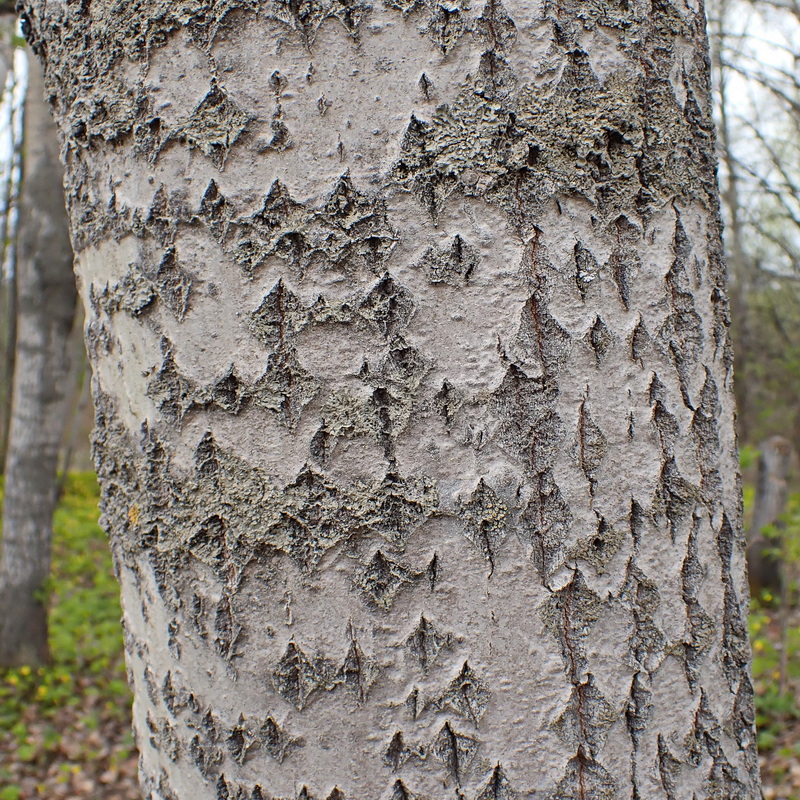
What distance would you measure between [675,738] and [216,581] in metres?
0.55

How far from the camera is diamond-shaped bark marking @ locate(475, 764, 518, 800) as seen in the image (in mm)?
705

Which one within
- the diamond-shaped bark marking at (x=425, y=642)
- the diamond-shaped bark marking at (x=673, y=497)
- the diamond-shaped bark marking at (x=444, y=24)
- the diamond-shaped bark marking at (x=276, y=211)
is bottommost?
the diamond-shaped bark marking at (x=425, y=642)

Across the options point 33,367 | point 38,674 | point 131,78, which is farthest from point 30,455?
point 131,78

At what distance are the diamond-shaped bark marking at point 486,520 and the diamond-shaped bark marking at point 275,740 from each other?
0.93 feet

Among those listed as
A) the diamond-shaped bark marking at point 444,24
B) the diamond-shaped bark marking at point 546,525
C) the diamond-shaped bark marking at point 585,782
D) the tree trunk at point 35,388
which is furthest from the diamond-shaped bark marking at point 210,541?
the tree trunk at point 35,388

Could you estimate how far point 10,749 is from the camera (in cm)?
446

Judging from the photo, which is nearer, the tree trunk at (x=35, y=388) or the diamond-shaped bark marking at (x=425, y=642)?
the diamond-shaped bark marking at (x=425, y=642)

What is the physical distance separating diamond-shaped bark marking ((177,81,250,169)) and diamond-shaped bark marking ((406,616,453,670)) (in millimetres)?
540

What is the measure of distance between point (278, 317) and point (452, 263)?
19 cm

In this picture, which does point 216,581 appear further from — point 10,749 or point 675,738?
point 10,749

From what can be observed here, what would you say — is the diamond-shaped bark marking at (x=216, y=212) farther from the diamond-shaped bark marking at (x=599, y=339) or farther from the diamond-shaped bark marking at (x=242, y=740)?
the diamond-shaped bark marking at (x=242, y=740)

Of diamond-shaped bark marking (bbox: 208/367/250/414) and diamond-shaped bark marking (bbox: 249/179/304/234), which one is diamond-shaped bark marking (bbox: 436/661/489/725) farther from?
diamond-shaped bark marking (bbox: 249/179/304/234)

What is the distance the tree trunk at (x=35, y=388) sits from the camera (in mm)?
4984

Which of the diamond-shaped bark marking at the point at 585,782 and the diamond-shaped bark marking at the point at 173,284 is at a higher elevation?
the diamond-shaped bark marking at the point at 173,284
